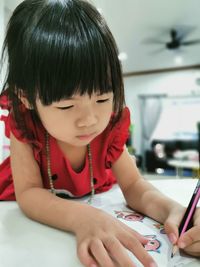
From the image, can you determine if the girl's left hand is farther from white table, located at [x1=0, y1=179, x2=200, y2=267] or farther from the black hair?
the black hair

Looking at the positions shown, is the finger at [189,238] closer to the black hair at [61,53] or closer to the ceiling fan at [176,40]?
the black hair at [61,53]

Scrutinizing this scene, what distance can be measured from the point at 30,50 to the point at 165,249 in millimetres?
289

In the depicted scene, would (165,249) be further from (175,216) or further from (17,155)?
(17,155)

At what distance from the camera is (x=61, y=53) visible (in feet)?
1.13

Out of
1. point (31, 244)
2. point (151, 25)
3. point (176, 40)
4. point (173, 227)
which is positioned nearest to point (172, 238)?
point (173, 227)

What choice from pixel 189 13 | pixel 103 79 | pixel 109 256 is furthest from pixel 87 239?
pixel 189 13

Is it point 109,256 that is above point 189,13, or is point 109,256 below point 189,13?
below

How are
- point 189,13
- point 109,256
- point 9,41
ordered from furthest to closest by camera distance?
1. point 189,13
2. point 9,41
3. point 109,256

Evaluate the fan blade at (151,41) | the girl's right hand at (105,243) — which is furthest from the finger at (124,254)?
the fan blade at (151,41)

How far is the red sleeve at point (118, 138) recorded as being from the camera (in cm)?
55

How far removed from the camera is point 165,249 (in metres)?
0.30

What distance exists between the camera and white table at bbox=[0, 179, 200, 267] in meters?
0.27

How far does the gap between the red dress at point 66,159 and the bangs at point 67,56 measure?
13 cm

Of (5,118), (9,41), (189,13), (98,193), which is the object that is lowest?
(98,193)
